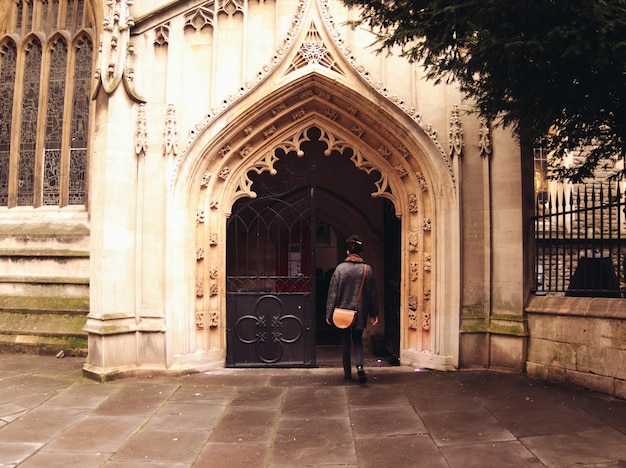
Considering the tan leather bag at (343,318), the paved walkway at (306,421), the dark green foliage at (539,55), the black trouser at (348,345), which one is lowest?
the paved walkway at (306,421)

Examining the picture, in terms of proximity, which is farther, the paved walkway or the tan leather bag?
the tan leather bag

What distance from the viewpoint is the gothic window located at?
957 cm

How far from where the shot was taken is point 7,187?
9.78 m

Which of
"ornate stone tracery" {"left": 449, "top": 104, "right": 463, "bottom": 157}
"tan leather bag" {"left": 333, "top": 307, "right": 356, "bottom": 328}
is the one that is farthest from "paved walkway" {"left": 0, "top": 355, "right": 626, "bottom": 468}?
"ornate stone tracery" {"left": 449, "top": 104, "right": 463, "bottom": 157}

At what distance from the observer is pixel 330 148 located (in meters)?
7.94

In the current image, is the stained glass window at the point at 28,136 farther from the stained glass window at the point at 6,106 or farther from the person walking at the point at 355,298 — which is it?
the person walking at the point at 355,298

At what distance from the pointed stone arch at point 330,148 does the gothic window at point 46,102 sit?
9.93 ft

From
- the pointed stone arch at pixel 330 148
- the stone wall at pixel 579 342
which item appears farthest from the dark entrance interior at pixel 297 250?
the stone wall at pixel 579 342

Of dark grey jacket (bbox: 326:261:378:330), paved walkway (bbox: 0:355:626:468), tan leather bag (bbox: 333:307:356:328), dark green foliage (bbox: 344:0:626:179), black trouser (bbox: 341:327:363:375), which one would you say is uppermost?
dark green foliage (bbox: 344:0:626:179)

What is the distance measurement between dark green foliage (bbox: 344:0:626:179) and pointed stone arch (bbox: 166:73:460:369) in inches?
88.4

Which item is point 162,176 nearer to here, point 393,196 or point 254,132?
point 254,132

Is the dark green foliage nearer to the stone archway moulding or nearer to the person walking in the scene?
the stone archway moulding

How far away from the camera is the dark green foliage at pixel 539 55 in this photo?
3.96m

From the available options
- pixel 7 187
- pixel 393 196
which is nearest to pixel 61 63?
pixel 7 187
